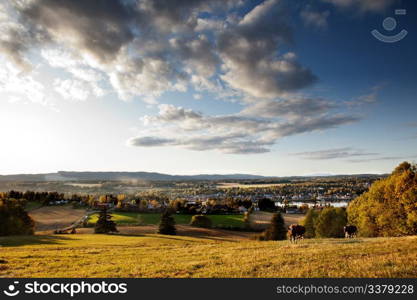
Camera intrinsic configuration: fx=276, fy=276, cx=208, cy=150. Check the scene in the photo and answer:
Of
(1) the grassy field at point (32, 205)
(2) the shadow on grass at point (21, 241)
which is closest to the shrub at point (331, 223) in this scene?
(2) the shadow on grass at point (21, 241)

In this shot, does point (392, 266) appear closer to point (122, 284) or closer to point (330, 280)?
point (330, 280)

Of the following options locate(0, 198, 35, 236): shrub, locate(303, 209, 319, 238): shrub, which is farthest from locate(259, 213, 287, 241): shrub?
locate(0, 198, 35, 236): shrub

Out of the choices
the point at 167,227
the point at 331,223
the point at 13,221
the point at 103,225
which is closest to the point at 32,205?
the point at 13,221

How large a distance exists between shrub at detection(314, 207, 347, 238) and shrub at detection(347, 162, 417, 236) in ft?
51.8

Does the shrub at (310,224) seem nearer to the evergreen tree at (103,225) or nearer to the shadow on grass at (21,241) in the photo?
the evergreen tree at (103,225)

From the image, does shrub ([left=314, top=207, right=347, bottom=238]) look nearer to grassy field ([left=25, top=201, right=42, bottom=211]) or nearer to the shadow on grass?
the shadow on grass

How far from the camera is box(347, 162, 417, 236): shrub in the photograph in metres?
45.8

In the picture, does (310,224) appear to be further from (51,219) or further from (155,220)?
(51,219)

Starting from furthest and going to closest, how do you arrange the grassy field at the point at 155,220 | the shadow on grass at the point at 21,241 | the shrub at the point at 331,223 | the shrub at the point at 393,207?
the grassy field at the point at 155,220 → the shrub at the point at 331,223 → the shrub at the point at 393,207 → the shadow on grass at the point at 21,241

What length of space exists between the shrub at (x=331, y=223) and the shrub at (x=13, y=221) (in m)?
84.8

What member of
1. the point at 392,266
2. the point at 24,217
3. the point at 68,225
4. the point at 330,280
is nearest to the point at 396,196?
the point at 392,266

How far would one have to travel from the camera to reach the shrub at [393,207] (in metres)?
45.8

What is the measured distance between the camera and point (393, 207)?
162 feet

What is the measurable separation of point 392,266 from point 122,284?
544 inches
